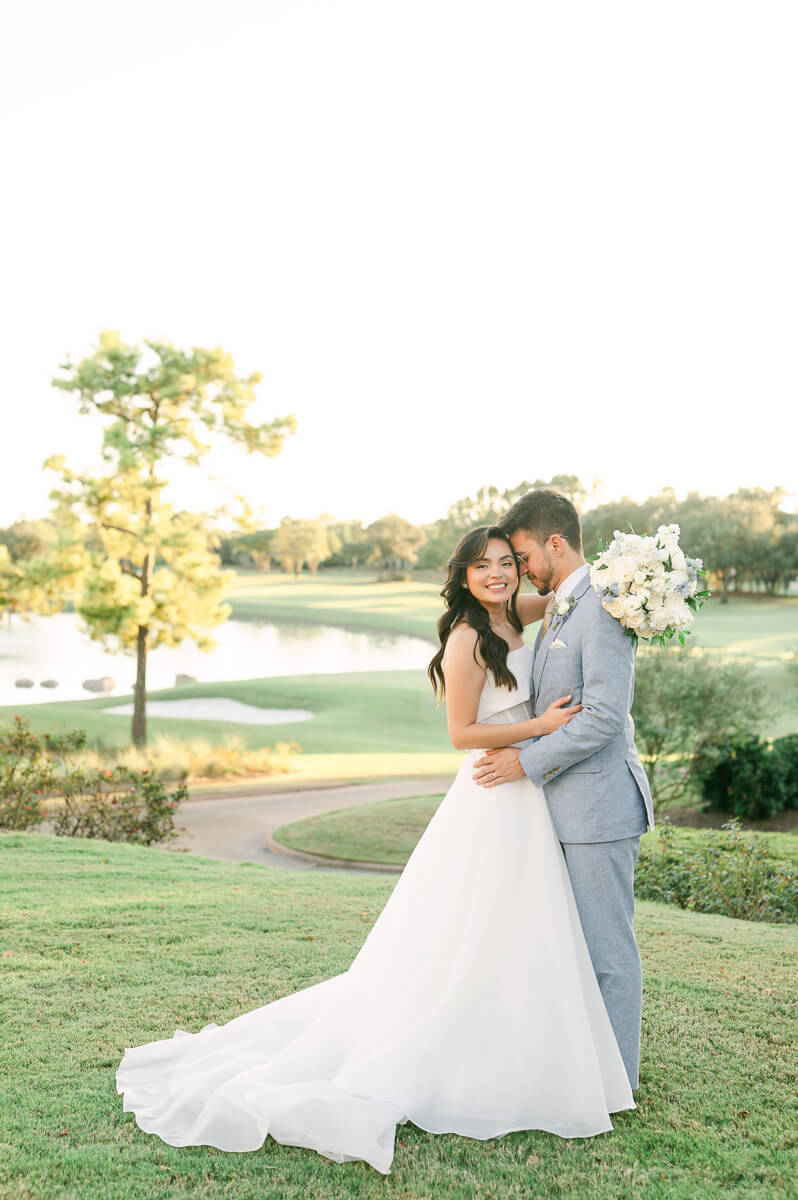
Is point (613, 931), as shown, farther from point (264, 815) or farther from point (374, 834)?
point (264, 815)

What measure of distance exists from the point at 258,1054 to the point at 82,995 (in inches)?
63.5

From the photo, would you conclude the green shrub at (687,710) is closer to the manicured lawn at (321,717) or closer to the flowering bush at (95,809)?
the manicured lawn at (321,717)

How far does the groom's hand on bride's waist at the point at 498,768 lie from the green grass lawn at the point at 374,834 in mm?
9848

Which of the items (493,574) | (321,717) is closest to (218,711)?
(321,717)

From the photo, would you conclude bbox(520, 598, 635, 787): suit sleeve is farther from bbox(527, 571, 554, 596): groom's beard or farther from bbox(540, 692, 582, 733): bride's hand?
bbox(527, 571, 554, 596): groom's beard

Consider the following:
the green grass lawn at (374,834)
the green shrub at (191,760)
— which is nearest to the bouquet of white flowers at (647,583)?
the green grass lawn at (374,834)

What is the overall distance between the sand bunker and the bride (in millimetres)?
33442

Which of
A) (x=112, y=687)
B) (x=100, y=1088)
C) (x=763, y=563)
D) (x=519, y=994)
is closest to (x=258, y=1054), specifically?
(x=100, y=1088)

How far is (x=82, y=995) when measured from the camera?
17.6ft

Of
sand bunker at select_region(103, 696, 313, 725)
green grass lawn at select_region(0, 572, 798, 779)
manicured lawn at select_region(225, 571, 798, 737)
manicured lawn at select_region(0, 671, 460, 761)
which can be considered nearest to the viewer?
green grass lawn at select_region(0, 572, 798, 779)

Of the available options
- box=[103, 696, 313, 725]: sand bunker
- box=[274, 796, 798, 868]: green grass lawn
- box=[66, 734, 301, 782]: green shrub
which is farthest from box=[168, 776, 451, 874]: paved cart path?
box=[103, 696, 313, 725]: sand bunker

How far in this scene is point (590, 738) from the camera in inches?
156

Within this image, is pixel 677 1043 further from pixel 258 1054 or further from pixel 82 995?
pixel 82 995

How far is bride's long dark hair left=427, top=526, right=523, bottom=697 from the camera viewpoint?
4.21 meters
